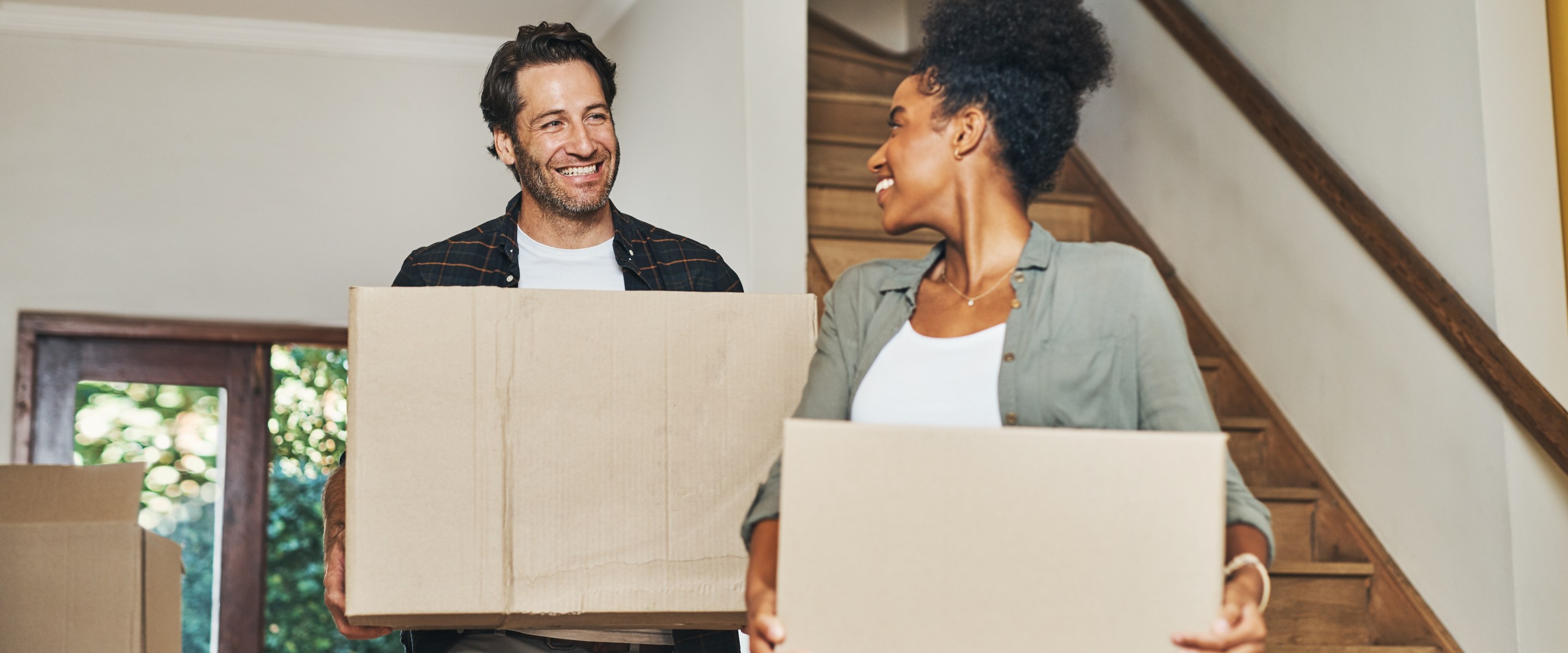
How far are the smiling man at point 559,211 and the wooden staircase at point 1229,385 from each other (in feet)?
4.08

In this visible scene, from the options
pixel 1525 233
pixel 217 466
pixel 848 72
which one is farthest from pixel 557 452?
pixel 217 466

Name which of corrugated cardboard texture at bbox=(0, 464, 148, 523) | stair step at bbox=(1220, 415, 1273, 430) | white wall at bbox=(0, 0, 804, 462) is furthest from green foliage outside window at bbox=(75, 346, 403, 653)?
stair step at bbox=(1220, 415, 1273, 430)

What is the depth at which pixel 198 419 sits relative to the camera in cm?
366

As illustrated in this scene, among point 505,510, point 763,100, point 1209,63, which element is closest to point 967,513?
point 505,510

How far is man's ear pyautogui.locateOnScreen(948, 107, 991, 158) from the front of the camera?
1.12 m

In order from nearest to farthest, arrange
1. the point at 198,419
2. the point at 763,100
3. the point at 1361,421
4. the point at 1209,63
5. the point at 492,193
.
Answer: the point at 1361,421 < the point at 763,100 < the point at 1209,63 < the point at 198,419 < the point at 492,193

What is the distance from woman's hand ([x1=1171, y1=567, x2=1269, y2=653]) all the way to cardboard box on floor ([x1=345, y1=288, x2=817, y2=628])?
0.42 meters

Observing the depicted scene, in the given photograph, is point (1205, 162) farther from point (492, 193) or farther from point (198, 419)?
point (198, 419)

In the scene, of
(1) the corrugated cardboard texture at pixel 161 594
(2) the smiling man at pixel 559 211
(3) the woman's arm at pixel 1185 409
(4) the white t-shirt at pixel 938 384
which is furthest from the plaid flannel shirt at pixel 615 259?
(3) the woman's arm at pixel 1185 409

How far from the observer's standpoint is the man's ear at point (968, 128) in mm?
1125

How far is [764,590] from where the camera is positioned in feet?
3.19

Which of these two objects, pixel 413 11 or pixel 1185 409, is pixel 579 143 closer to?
pixel 1185 409

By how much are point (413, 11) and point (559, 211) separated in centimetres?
234

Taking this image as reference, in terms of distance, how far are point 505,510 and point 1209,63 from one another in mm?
2375
